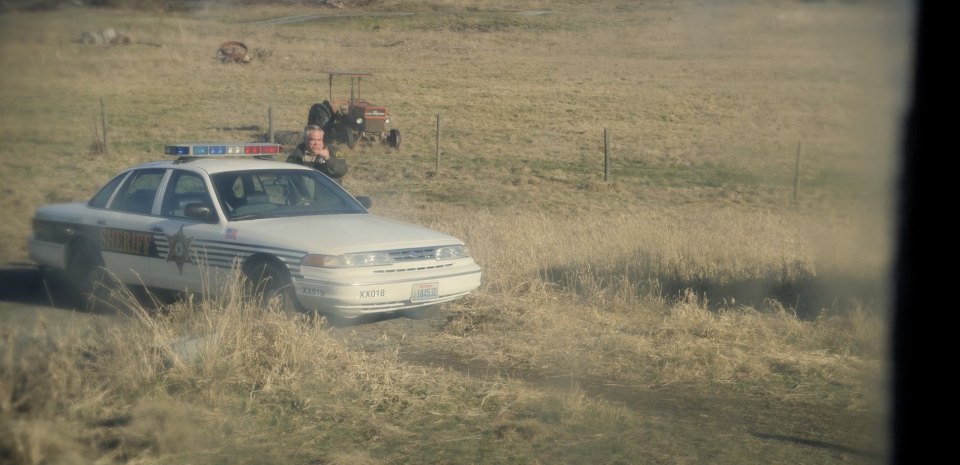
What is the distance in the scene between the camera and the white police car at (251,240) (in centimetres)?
705

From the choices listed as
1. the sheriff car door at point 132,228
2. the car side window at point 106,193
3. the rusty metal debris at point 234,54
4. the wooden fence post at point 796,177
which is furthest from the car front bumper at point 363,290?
the rusty metal debris at point 234,54

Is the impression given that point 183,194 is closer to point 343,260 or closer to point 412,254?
point 343,260

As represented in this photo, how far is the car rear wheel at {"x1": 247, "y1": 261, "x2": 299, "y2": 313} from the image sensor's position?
7.05 meters

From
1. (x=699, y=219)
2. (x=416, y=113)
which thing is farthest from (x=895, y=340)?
(x=416, y=113)

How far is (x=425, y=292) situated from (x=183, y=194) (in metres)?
2.30

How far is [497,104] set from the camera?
29969mm


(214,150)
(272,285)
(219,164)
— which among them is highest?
(214,150)

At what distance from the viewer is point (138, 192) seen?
27.2 ft

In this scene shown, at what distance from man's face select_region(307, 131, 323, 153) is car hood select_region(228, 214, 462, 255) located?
180 cm

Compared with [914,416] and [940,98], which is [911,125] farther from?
[914,416]

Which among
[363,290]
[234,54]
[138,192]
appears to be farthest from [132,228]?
[234,54]

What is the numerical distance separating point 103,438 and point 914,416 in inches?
171

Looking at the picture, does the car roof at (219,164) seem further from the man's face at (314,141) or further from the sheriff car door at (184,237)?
the man's face at (314,141)

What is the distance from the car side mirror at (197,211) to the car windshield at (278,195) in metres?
0.18
